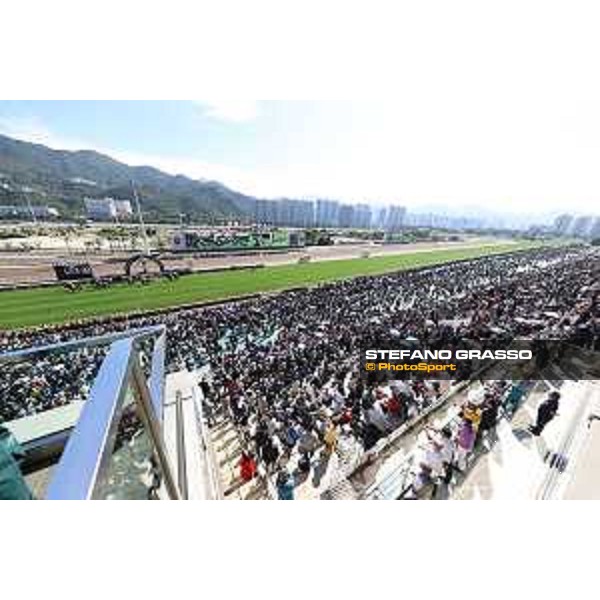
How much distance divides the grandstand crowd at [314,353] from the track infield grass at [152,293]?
236 centimetres

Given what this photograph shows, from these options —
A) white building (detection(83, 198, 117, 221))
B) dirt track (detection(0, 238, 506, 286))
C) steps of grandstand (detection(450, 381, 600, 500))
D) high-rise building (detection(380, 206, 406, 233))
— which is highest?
steps of grandstand (detection(450, 381, 600, 500))

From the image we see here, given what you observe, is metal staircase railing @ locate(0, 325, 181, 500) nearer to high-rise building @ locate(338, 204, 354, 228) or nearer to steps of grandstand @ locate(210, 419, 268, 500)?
steps of grandstand @ locate(210, 419, 268, 500)

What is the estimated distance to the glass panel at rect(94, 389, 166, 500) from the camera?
0.85 metres

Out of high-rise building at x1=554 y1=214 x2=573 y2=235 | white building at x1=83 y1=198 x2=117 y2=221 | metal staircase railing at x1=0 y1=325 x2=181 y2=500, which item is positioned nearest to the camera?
metal staircase railing at x1=0 y1=325 x2=181 y2=500

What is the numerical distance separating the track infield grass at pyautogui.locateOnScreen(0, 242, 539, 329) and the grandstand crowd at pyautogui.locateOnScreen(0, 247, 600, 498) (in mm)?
2359

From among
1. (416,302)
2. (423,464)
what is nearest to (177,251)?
(416,302)

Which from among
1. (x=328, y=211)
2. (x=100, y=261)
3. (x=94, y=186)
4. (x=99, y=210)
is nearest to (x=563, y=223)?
(x=328, y=211)

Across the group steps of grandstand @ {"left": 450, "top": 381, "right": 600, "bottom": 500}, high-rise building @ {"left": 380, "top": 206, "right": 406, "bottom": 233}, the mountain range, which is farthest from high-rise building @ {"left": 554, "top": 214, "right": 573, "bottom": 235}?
steps of grandstand @ {"left": 450, "top": 381, "right": 600, "bottom": 500}

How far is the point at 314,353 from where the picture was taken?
43.1 feet

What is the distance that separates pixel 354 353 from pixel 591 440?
6.74m

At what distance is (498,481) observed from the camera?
6.34m

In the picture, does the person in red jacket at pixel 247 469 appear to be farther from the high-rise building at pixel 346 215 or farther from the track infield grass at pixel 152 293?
the high-rise building at pixel 346 215

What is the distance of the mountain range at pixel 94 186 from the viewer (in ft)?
347

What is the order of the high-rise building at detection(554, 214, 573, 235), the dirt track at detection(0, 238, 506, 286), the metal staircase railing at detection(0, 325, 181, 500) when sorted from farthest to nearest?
1. the high-rise building at detection(554, 214, 573, 235)
2. the dirt track at detection(0, 238, 506, 286)
3. the metal staircase railing at detection(0, 325, 181, 500)
